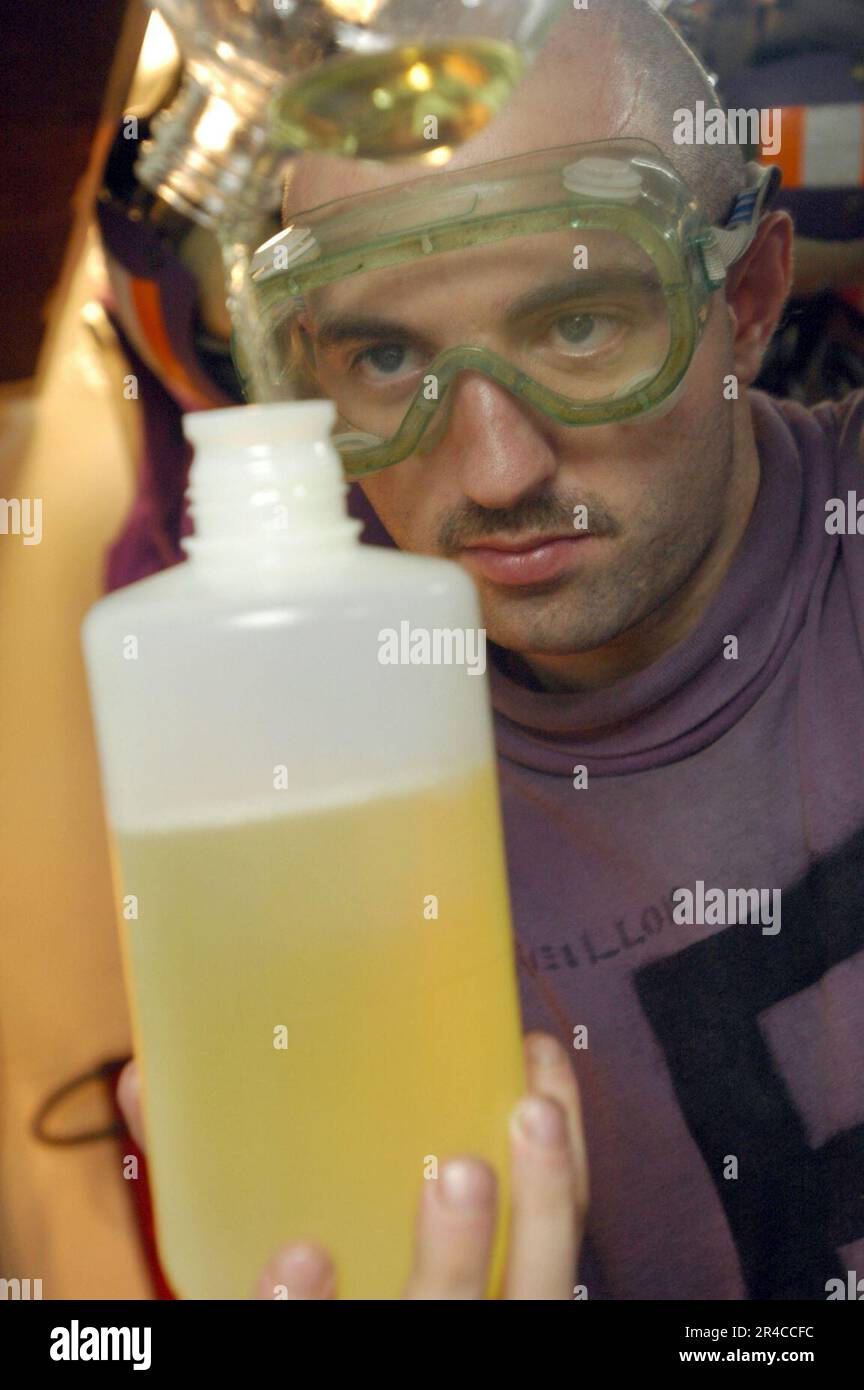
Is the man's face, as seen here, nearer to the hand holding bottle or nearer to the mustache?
the mustache

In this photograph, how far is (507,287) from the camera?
2.18 feet

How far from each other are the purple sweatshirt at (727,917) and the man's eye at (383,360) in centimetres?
23

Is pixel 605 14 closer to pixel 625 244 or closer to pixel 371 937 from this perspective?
pixel 625 244

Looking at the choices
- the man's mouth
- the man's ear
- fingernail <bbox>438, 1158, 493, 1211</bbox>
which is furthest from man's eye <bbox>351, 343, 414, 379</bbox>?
fingernail <bbox>438, 1158, 493, 1211</bbox>

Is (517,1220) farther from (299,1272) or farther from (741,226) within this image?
(741,226)

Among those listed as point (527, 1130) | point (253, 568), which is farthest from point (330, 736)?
point (527, 1130)

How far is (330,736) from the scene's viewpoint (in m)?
0.42

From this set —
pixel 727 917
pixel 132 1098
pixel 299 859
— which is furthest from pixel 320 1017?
pixel 727 917

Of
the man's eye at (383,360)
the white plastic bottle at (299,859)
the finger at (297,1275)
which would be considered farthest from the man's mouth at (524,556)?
the finger at (297,1275)

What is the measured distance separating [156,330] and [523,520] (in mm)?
369

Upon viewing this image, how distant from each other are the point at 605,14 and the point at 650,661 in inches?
14.7

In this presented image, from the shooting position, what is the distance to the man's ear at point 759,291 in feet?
2.59

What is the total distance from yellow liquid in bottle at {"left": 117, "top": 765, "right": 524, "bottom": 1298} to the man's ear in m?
0.45
